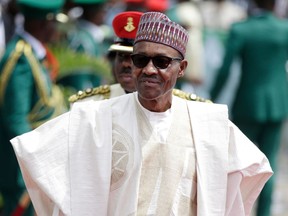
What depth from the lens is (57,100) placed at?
8.55 metres

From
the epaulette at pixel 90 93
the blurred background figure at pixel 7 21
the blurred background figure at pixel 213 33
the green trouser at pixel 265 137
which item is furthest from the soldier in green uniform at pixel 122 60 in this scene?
the blurred background figure at pixel 213 33

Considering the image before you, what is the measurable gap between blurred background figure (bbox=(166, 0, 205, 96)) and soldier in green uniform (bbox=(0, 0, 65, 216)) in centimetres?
288

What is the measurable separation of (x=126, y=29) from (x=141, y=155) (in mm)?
1406

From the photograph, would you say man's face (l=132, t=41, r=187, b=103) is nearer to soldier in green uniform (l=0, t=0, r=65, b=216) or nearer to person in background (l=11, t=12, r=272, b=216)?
person in background (l=11, t=12, r=272, b=216)

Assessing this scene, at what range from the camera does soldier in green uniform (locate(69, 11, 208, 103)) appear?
676cm

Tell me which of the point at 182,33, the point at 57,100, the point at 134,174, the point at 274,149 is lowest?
the point at 274,149

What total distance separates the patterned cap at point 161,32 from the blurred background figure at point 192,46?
539 cm

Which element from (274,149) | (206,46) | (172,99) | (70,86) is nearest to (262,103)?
(274,149)

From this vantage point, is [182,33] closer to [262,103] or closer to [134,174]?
[134,174]

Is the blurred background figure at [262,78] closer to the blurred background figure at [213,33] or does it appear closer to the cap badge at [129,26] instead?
the blurred background figure at [213,33]

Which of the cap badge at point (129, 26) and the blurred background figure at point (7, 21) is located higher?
the cap badge at point (129, 26)

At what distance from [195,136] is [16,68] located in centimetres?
262

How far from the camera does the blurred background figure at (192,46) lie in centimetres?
1137

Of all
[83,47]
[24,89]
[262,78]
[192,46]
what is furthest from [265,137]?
[24,89]
